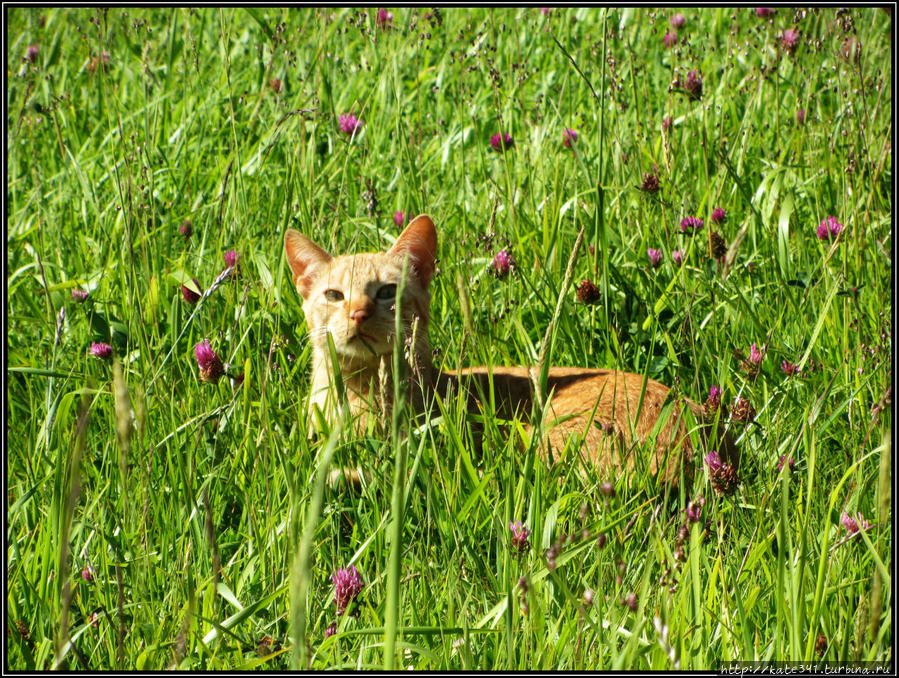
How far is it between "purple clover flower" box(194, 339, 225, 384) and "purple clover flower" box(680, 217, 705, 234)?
1.62 meters

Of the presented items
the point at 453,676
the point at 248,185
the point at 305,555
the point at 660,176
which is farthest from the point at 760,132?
the point at 305,555

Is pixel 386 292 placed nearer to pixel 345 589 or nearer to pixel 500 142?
pixel 500 142

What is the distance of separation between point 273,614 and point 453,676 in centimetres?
56

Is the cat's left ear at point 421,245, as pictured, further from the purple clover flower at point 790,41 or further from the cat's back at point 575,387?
the purple clover flower at point 790,41

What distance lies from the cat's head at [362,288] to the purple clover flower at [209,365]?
2.19 feet

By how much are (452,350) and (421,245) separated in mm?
382

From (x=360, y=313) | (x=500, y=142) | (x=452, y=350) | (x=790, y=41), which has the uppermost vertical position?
(x=790, y=41)

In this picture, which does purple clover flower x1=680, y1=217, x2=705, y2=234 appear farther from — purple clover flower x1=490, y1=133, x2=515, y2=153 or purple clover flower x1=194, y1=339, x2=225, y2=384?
purple clover flower x1=194, y1=339, x2=225, y2=384

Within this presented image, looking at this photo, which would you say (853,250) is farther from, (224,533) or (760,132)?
(224,533)

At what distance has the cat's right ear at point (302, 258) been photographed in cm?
297

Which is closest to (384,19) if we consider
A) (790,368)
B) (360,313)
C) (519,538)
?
(360,313)

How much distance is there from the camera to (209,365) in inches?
88.1

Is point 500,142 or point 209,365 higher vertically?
point 500,142

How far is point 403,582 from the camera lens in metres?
1.81
